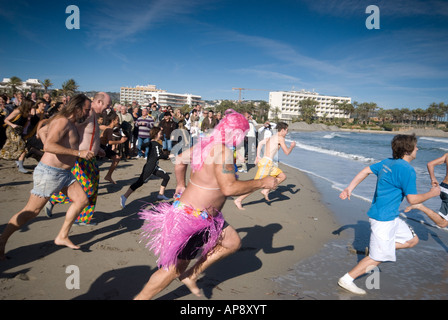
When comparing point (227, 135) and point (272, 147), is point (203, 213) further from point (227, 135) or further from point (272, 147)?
point (272, 147)

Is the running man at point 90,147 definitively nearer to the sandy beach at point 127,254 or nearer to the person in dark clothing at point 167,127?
the sandy beach at point 127,254

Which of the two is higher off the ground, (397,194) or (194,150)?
(194,150)

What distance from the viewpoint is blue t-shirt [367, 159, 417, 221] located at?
3043 millimetres

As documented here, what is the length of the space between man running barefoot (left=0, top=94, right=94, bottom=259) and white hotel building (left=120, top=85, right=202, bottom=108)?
164836 mm

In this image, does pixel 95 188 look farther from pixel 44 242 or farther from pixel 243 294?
pixel 243 294

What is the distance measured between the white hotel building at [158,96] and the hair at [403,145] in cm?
16601

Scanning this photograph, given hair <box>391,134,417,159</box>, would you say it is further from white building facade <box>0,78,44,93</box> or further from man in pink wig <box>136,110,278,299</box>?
white building facade <box>0,78,44,93</box>

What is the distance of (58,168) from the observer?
11.4 ft

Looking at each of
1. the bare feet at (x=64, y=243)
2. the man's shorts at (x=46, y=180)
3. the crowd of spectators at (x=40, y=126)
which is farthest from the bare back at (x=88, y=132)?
the crowd of spectators at (x=40, y=126)

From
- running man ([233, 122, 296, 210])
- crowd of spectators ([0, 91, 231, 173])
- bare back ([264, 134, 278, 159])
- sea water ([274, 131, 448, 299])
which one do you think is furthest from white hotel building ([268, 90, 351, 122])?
sea water ([274, 131, 448, 299])

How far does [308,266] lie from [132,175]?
6469 mm

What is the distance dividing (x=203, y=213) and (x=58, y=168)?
2.11m

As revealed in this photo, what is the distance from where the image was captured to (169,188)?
770cm
